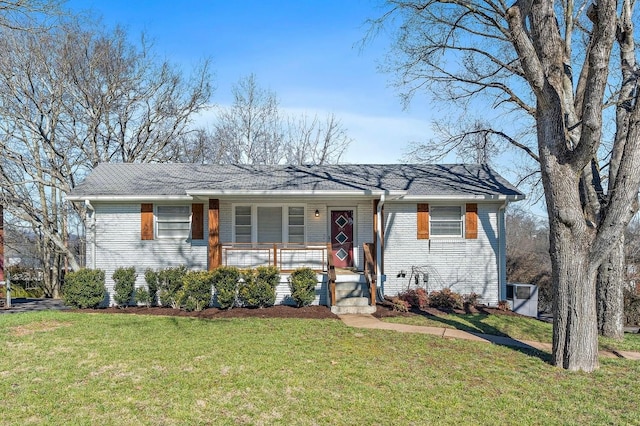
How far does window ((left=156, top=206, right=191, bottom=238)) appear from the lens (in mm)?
12367

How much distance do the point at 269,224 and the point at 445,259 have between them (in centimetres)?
523

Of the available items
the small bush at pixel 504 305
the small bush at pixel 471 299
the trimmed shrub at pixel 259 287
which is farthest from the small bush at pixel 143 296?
the small bush at pixel 504 305

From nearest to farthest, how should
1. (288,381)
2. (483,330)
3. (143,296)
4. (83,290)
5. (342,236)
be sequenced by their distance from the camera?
(288,381) → (483,330) → (83,290) → (143,296) → (342,236)

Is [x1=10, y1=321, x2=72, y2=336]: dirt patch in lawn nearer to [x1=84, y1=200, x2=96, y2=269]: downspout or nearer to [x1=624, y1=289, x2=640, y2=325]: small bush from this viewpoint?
[x1=84, y1=200, x2=96, y2=269]: downspout

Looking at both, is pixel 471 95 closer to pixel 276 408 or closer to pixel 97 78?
pixel 276 408

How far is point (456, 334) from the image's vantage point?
8.45m

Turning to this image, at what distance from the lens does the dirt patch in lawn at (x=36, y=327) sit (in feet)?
25.9

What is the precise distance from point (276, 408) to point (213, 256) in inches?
281

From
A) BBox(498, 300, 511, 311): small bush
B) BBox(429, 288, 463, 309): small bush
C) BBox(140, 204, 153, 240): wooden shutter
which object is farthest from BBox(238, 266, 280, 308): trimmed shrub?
BBox(498, 300, 511, 311): small bush

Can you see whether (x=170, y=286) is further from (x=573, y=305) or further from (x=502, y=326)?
(x=573, y=305)

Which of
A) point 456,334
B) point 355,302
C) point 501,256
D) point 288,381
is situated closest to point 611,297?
point 501,256

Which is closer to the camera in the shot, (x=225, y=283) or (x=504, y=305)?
(x=225, y=283)

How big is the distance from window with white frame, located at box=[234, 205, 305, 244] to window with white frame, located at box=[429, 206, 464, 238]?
12.6 feet

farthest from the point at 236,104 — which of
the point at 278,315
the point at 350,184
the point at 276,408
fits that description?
the point at 276,408
